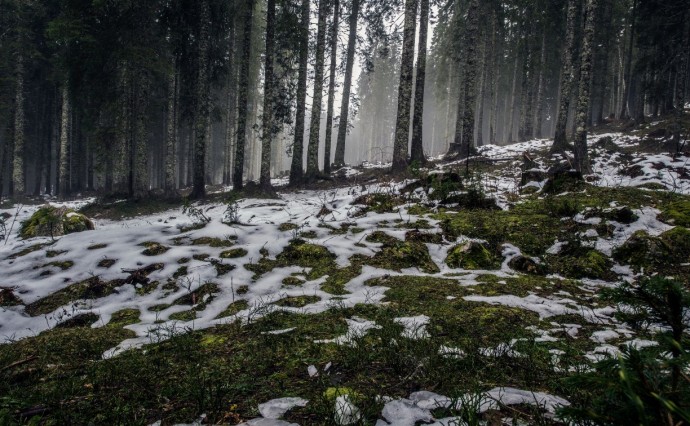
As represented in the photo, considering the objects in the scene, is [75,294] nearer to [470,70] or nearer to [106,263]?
[106,263]

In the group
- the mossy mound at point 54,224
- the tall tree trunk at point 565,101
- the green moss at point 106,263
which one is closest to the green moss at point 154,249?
the green moss at point 106,263

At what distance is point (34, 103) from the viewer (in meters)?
24.7

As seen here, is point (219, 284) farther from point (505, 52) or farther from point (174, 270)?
point (505, 52)

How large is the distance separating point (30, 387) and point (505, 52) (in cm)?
3833

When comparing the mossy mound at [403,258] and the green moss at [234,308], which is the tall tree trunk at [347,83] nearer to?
the mossy mound at [403,258]

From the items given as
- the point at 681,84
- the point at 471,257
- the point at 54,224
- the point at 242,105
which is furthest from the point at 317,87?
the point at 681,84

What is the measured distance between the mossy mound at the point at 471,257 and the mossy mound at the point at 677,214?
2751 mm

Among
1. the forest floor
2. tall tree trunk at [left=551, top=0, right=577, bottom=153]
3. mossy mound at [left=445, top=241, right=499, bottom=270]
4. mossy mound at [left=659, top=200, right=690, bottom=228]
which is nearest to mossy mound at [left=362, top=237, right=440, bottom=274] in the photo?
the forest floor

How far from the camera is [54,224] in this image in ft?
22.2

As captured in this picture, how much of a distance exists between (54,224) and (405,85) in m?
10.00

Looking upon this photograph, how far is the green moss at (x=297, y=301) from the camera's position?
3.65 m

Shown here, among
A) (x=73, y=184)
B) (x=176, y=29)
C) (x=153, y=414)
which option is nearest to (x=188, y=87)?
(x=176, y=29)

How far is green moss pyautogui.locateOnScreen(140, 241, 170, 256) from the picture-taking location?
15.9 feet

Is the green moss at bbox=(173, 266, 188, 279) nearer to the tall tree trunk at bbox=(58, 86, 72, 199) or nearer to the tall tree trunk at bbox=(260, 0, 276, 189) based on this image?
the tall tree trunk at bbox=(260, 0, 276, 189)
